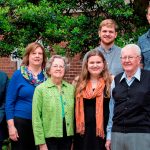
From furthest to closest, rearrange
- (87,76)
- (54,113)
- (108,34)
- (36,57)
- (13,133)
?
(108,34) → (36,57) → (13,133) → (87,76) → (54,113)

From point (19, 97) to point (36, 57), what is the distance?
585mm

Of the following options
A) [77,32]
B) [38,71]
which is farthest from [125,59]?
[77,32]

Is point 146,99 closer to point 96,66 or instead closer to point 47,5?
point 96,66

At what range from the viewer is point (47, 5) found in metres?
7.83

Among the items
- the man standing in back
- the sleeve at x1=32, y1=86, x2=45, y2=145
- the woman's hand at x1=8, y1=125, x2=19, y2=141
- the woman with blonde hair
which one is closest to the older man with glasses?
the woman with blonde hair

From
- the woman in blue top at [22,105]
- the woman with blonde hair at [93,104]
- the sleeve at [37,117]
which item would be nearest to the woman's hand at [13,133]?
the woman in blue top at [22,105]

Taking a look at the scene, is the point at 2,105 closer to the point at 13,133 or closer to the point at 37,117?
the point at 13,133

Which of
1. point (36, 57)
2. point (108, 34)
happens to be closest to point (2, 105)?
point (36, 57)

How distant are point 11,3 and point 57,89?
2345 millimetres

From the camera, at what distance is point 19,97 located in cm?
645

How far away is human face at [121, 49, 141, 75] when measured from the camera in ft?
18.5

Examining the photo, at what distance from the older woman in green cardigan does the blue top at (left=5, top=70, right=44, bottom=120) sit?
0.24 meters

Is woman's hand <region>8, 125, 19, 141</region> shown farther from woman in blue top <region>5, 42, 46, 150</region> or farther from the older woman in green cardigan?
the older woman in green cardigan

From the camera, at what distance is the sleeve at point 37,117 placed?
20.0ft
